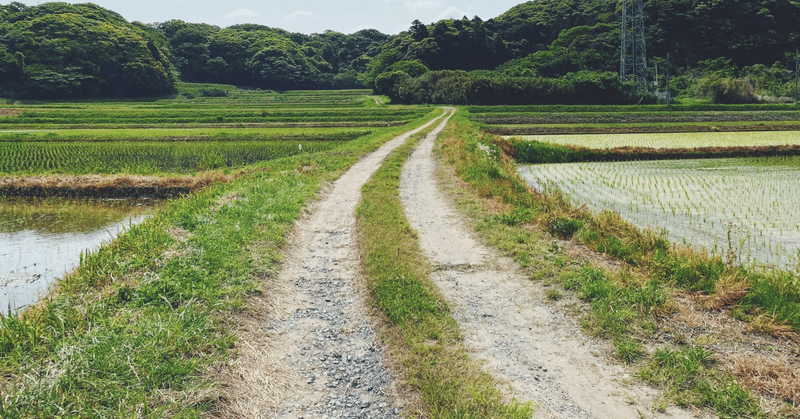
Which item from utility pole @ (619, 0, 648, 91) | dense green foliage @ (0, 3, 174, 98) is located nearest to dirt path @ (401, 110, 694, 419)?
utility pole @ (619, 0, 648, 91)

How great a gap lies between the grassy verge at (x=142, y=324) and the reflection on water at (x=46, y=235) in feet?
4.34

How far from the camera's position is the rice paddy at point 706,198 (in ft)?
31.0

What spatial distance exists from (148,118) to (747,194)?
49.6 metres

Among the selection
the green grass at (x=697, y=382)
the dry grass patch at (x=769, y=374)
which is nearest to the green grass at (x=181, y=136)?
the green grass at (x=697, y=382)

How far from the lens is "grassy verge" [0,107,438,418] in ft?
12.8

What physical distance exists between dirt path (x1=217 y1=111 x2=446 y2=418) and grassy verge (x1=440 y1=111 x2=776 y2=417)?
2.66m

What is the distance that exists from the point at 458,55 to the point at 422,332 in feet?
378

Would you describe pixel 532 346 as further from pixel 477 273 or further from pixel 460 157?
pixel 460 157

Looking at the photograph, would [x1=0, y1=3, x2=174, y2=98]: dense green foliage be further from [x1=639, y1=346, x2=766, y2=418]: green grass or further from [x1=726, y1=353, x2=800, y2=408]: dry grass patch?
[x1=726, y1=353, x2=800, y2=408]: dry grass patch

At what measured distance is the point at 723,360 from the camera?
15.4ft

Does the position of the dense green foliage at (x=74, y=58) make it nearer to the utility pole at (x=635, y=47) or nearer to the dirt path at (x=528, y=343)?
the utility pole at (x=635, y=47)

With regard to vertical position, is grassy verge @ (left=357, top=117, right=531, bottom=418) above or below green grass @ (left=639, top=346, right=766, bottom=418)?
above

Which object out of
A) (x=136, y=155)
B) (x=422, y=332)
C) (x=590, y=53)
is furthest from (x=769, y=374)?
(x=590, y=53)

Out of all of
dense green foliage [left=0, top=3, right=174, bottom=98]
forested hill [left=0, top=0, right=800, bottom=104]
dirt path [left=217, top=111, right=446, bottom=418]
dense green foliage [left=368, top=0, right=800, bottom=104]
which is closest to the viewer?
dirt path [left=217, top=111, right=446, bottom=418]
